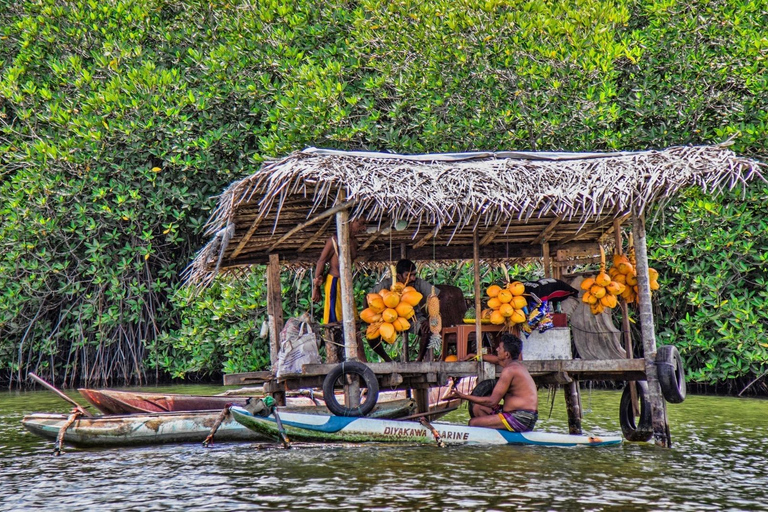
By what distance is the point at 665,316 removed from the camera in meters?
13.2

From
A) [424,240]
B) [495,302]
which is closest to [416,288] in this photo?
[424,240]

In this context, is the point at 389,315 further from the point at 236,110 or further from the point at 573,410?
the point at 236,110

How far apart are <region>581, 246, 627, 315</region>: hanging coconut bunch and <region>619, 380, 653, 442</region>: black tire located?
100 cm

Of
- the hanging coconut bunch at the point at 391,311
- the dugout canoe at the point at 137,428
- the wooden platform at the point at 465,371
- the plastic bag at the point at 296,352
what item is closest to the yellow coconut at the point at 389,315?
the hanging coconut bunch at the point at 391,311

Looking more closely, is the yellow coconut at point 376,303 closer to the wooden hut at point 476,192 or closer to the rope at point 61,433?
the wooden hut at point 476,192

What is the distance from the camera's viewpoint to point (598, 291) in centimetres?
820

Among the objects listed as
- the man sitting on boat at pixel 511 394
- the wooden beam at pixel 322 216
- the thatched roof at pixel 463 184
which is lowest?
the man sitting on boat at pixel 511 394

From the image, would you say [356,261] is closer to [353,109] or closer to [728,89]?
[353,109]

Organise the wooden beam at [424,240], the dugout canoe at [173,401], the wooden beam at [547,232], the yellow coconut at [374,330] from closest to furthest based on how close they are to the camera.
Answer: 1. the yellow coconut at [374,330]
2. the wooden beam at [547,232]
3. the wooden beam at [424,240]
4. the dugout canoe at [173,401]

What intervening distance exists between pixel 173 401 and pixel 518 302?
13.5 feet

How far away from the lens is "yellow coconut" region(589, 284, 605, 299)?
26.8ft

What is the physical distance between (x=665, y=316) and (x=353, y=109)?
556 cm

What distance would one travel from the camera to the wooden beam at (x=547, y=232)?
8729mm

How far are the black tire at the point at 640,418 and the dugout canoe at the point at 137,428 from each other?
3.09m
